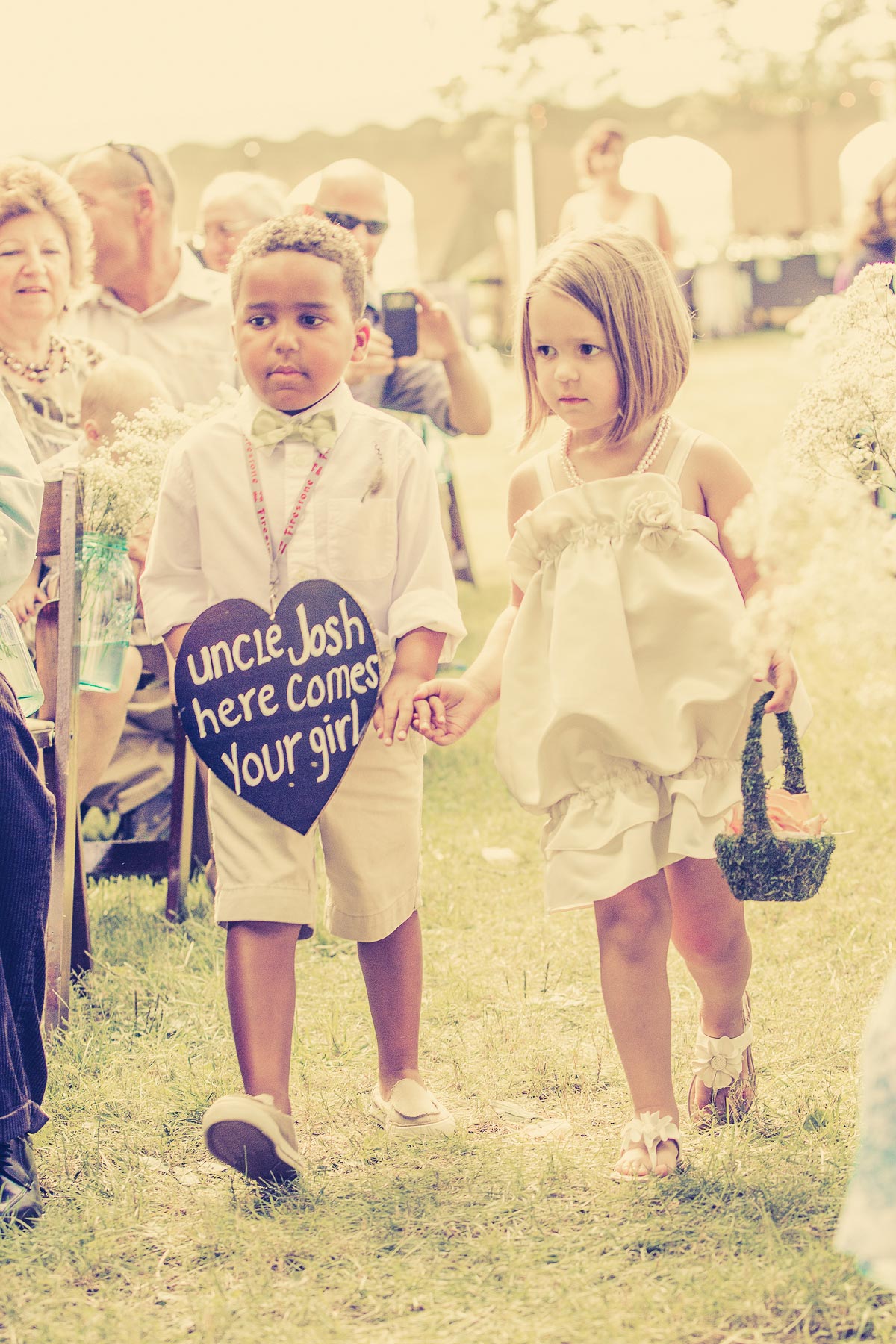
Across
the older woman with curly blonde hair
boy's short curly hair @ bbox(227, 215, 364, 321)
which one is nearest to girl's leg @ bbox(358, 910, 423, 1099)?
boy's short curly hair @ bbox(227, 215, 364, 321)

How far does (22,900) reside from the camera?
2.49 metres

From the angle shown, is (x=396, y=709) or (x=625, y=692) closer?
(x=625, y=692)

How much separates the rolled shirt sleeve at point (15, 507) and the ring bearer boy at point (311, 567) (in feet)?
0.75

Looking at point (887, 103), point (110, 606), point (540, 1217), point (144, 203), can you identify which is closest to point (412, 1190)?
point (540, 1217)

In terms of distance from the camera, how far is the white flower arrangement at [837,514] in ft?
5.64

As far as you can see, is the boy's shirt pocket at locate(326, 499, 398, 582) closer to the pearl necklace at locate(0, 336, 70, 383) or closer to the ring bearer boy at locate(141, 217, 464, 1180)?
the ring bearer boy at locate(141, 217, 464, 1180)

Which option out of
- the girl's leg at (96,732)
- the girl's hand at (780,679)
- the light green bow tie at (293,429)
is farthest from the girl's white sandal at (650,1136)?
the girl's leg at (96,732)

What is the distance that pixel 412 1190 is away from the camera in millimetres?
2455

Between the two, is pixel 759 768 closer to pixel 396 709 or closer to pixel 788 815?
pixel 788 815

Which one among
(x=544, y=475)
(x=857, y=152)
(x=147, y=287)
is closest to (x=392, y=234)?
(x=147, y=287)

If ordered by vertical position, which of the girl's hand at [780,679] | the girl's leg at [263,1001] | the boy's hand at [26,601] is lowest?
the girl's leg at [263,1001]

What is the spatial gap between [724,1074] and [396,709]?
85cm

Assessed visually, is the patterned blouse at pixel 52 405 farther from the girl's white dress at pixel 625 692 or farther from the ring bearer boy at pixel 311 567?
the girl's white dress at pixel 625 692

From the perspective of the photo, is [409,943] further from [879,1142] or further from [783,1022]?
[879,1142]
